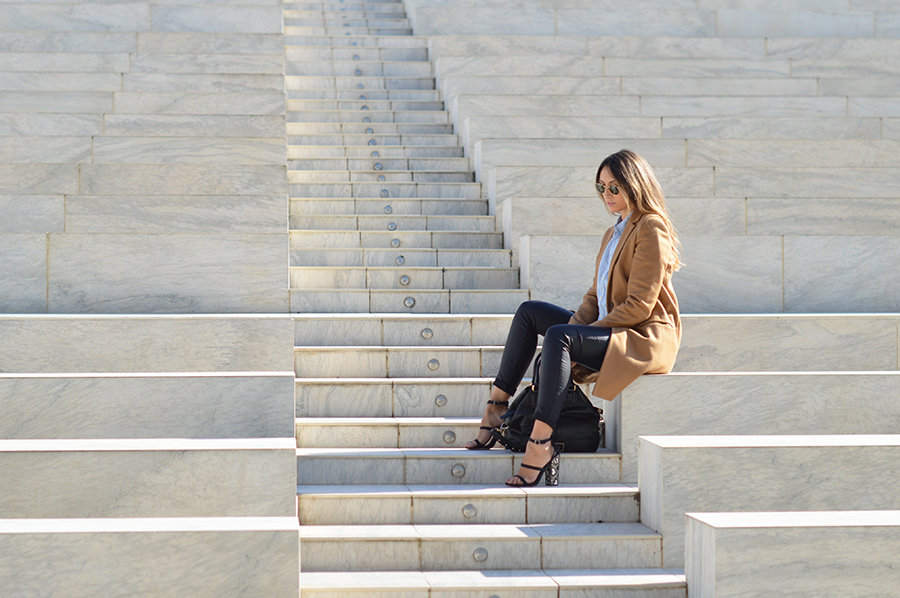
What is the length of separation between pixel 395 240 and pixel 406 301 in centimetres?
97

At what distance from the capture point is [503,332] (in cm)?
634

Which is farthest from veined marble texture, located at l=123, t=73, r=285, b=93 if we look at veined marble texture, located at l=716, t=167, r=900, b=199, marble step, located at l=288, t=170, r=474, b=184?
veined marble texture, located at l=716, t=167, r=900, b=199

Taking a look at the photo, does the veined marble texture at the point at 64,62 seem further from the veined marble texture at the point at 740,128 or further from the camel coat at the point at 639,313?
the camel coat at the point at 639,313

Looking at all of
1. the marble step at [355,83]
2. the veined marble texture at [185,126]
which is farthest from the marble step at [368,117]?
the veined marble texture at [185,126]

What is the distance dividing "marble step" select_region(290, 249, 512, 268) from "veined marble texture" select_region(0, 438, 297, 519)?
135 inches

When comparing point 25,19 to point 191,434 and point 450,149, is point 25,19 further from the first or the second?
point 191,434

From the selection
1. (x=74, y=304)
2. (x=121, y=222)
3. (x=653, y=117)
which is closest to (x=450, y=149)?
(x=653, y=117)

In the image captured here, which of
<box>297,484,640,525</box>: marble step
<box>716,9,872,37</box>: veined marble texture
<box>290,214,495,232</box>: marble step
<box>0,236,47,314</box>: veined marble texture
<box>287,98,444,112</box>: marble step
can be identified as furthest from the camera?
<box>716,9,872,37</box>: veined marble texture

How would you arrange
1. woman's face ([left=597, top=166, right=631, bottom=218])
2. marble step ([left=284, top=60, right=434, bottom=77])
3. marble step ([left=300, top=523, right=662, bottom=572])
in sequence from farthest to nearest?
marble step ([left=284, top=60, right=434, bottom=77]) → woman's face ([left=597, top=166, right=631, bottom=218]) → marble step ([left=300, top=523, right=662, bottom=572])

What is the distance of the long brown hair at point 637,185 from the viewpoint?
16.6 ft

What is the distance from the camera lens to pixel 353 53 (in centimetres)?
1173

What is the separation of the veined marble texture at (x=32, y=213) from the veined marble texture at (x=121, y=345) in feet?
5.00

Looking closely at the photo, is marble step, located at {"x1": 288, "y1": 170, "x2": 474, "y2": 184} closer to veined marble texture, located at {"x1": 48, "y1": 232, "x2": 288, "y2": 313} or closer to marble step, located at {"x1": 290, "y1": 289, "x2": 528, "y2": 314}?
veined marble texture, located at {"x1": 48, "y1": 232, "x2": 288, "y2": 313}

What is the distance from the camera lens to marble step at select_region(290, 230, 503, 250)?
7.74 meters
